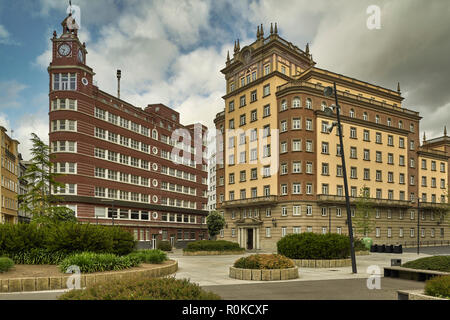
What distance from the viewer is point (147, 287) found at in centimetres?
752

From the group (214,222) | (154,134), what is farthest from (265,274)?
(154,134)

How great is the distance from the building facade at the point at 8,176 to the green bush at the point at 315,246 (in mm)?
54652

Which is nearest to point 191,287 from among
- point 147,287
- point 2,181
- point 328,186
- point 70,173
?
point 147,287

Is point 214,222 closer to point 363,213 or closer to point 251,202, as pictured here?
point 251,202

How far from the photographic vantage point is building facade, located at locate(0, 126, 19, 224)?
6850 centimetres

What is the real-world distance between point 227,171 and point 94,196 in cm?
2108

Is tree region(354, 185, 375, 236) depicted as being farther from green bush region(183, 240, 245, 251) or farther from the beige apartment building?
green bush region(183, 240, 245, 251)

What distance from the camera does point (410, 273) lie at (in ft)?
56.9

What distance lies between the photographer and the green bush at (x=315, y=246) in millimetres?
24094

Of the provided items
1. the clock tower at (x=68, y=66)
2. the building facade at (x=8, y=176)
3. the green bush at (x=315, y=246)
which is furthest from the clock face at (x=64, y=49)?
the green bush at (x=315, y=246)

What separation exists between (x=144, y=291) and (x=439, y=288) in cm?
723

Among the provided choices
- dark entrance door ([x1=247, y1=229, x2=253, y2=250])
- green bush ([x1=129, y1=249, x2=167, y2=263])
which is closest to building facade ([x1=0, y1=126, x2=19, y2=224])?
dark entrance door ([x1=247, y1=229, x2=253, y2=250])

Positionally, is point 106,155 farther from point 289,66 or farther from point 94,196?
point 289,66

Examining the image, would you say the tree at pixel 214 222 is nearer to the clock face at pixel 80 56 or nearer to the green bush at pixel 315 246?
the clock face at pixel 80 56
